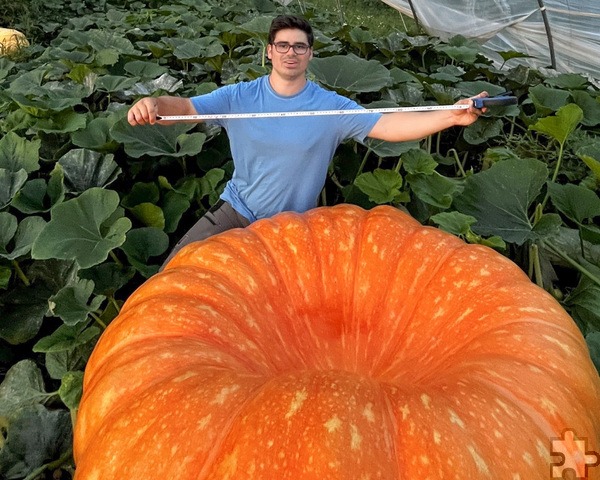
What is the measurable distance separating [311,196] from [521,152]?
4.08 ft

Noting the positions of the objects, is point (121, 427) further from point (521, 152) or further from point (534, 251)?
point (521, 152)

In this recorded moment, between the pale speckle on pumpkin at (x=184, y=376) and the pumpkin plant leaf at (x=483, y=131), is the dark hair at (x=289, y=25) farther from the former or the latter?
the pale speckle on pumpkin at (x=184, y=376)

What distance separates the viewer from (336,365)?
130 cm

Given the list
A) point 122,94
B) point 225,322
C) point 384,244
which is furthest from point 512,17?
point 225,322

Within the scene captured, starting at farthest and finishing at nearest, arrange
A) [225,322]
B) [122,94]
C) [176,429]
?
[122,94] → [225,322] → [176,429]

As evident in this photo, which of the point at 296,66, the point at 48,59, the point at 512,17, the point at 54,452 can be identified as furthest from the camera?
the point at 512,17

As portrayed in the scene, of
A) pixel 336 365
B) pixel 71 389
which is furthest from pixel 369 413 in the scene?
pixel 71 389

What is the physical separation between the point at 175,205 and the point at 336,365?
1052 mm

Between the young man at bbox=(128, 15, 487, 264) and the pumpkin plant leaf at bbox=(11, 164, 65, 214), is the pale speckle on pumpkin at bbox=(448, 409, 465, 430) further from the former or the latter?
the pumpkin plant leaf at bbox=(11, 164, 65, 214)

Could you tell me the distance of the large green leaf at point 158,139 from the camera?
211 cm

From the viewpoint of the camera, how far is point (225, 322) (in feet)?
4.08

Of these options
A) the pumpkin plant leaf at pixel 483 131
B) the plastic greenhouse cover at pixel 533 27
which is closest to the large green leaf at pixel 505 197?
the pumpkin plant leaf at pixel 483 131

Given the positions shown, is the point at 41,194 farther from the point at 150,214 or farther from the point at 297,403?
the point at 297,403

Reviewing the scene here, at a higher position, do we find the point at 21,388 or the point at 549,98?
the point at 549,98
